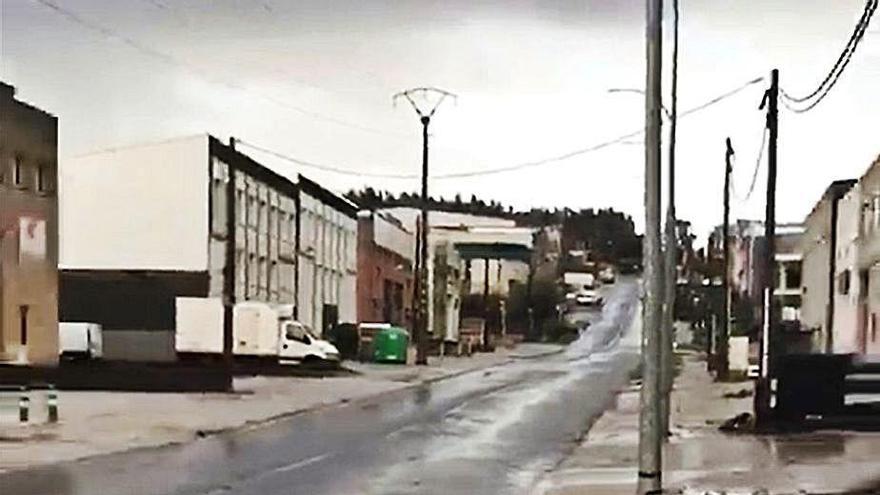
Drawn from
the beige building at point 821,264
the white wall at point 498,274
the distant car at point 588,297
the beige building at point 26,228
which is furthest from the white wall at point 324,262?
the distant car at point 588,297

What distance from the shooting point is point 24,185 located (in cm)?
4447

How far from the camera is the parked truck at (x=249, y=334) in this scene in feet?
196

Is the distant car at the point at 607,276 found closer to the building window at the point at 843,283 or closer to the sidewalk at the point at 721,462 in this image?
the building window at the point at 843,283

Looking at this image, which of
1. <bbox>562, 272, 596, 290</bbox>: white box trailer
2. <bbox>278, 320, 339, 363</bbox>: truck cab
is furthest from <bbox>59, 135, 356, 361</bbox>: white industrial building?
<bbox>562, 272, 596, 290</bbox>: white box trailer

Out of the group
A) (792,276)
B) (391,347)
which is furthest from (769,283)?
(792,276)

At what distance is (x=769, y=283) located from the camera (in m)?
31.7

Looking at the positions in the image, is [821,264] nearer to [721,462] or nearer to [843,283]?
[843,283]

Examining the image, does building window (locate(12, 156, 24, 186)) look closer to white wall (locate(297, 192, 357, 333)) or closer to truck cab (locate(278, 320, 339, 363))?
truck cab (locate(278, 320, 339, 363))

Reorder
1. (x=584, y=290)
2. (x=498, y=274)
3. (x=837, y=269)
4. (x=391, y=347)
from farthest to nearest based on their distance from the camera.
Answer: (x=584, y=290) → (x=498, y=274) → (x=837, y=269) → (x=391, y=347)

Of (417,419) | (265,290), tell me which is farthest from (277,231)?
(417,419)

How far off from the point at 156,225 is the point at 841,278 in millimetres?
30708

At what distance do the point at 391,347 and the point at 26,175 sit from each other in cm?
2893

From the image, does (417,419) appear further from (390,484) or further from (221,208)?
(221,208)

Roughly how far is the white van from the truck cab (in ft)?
25.9
